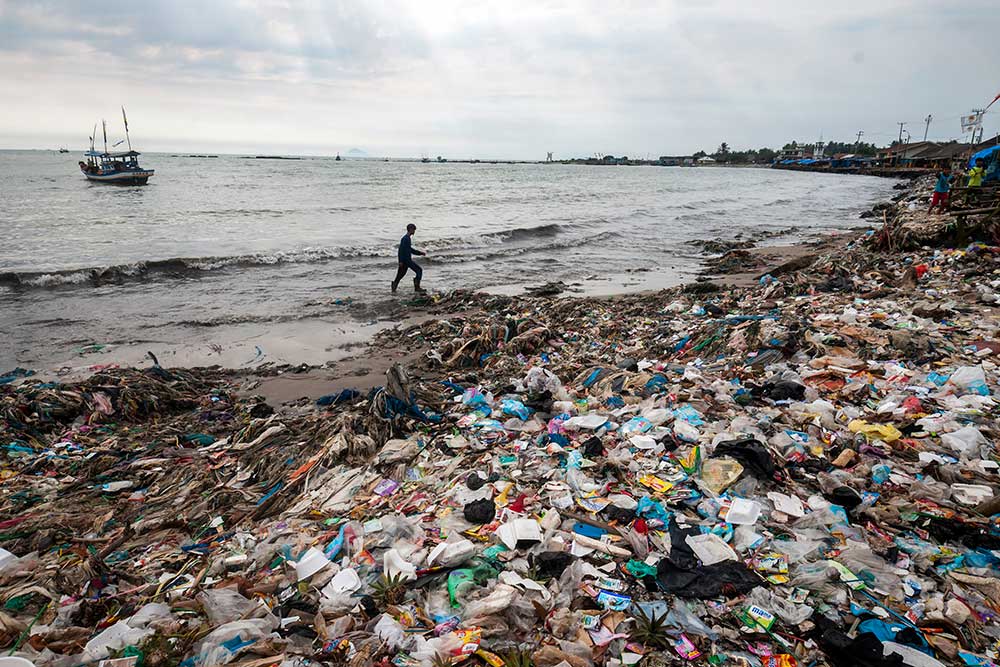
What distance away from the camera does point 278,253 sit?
1847 cm

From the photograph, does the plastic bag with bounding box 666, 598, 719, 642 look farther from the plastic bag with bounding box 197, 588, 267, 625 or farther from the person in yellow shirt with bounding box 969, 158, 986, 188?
the person in yellow shirt with bounding box 969, 158, 986, 188

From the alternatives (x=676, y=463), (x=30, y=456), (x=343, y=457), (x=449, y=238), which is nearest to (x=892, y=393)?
(x=676, y=463)

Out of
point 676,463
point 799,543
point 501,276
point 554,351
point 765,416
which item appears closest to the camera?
point 799,543

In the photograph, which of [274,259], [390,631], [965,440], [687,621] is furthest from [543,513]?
[274,259]

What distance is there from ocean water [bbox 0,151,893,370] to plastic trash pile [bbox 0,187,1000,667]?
13.1ft

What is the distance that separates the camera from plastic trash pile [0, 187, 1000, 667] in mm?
2613

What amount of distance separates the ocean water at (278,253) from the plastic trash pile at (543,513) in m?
4.01

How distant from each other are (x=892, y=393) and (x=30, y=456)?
8.61 m

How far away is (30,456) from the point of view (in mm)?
5348

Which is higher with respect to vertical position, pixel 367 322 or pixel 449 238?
pixel 449 238

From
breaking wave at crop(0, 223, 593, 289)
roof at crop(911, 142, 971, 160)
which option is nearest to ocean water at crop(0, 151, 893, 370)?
breaking wave at crop(0, 223, 593, 289)

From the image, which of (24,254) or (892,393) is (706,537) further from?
(24,254)

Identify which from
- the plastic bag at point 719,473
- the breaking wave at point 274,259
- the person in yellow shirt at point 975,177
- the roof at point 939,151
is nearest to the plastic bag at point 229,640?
the plastic bag at point 719,473

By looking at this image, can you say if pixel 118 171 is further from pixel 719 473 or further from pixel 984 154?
pixel 984 154
